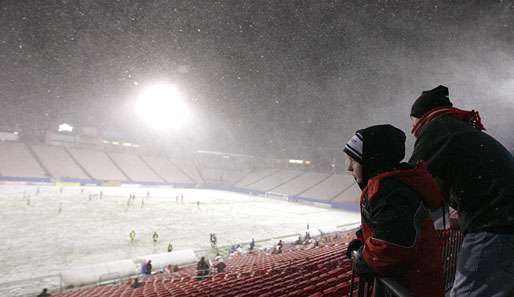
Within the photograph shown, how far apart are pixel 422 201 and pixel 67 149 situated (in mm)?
Answer: 70557

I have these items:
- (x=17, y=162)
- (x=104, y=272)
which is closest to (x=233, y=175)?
(x=17, y=162)

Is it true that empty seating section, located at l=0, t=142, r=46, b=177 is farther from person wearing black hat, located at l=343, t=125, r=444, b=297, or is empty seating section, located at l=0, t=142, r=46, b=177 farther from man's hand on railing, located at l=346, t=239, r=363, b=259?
person wearing black hat, located at l=343, t=125, r=444, b=297

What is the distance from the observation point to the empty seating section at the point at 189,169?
71238mm

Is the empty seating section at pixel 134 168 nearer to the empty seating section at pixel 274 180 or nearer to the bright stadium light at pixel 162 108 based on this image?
the bright stadium light at pixel 162 108

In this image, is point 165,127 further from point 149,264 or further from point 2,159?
point 149,264

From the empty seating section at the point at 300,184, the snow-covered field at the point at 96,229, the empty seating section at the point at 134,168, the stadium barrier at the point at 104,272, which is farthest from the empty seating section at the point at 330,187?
the stadium barrier at the point at 104,272

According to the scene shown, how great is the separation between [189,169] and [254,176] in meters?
17.0

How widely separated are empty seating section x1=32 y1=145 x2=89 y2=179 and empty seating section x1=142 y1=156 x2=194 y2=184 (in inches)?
649

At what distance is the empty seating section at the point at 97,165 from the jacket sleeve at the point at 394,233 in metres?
59.9

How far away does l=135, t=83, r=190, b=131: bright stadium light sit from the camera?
67.1 meters

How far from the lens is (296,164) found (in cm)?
7425

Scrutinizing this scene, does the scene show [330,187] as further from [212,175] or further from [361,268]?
[361,268]

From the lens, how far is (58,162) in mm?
52906

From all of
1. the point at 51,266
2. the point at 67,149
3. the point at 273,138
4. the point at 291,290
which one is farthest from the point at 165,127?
the point at 291,290
